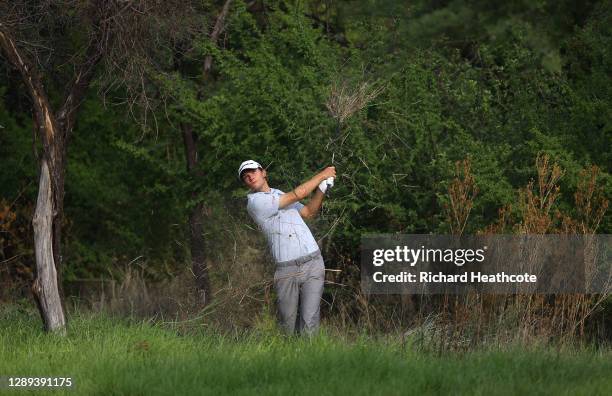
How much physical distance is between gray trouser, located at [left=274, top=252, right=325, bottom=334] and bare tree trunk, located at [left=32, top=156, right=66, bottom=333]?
192cm

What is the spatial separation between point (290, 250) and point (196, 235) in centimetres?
497

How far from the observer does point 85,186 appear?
1775cm

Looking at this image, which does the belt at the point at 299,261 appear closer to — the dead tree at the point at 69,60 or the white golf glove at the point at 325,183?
the white golf glove at the point at 325,183

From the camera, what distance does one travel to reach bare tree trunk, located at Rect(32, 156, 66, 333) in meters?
10.4

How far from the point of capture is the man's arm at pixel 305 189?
32.0ft

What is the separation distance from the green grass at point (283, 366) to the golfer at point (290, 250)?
327 millimetres

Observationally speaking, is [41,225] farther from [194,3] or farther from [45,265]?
[194,3]

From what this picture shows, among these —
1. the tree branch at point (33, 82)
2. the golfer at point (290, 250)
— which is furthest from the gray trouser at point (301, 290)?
the tree branch at point (33, 82)

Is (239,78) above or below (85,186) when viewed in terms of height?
above

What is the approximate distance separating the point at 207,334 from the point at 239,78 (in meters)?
4.63

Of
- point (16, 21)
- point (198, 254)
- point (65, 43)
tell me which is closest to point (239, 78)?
point (198, 254)

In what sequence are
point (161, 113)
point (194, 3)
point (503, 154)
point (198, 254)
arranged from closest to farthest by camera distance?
point (194, 3) → point (503, 154) → point (198, 254) → point (161, 113)

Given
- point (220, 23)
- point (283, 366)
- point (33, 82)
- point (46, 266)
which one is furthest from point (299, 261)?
point (220, 23)

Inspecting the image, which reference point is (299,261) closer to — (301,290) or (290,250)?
(290,250)
